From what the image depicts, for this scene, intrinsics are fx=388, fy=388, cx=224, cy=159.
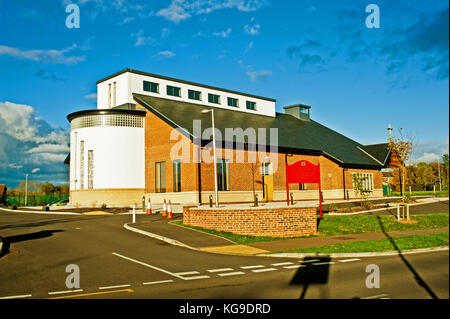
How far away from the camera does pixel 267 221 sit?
18.6 meters

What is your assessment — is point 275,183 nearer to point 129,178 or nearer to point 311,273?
point 129,178

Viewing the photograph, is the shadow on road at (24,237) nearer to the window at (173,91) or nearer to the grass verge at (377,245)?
the grass verge at (377,245)

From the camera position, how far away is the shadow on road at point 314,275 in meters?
8.46

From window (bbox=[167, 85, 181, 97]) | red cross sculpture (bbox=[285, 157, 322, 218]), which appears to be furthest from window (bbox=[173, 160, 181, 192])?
red cross sculpture (bbox=[285, 157, 322, 218])

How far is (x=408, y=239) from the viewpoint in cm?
1620

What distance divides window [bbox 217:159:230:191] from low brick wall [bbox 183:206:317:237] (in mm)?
15102

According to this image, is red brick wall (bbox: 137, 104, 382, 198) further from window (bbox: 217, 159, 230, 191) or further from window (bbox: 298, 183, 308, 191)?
window (bbox: 298, 183, 308, 191)

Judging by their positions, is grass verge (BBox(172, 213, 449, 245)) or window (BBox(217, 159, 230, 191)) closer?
grass verge (BBox(172, 213, 449, 245))

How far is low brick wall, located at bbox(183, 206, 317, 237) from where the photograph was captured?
732 inches

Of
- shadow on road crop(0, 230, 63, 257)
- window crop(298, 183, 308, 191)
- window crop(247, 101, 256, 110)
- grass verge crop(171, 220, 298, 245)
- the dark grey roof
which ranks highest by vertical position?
window crop(247, 101, 256, 110)

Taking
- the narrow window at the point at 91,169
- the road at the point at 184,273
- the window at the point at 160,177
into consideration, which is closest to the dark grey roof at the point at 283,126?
the window at the point at 160,177

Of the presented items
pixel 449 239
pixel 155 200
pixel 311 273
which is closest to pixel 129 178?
pixel 155 200

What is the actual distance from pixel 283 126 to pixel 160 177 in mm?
18556

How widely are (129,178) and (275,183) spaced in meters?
14.6
